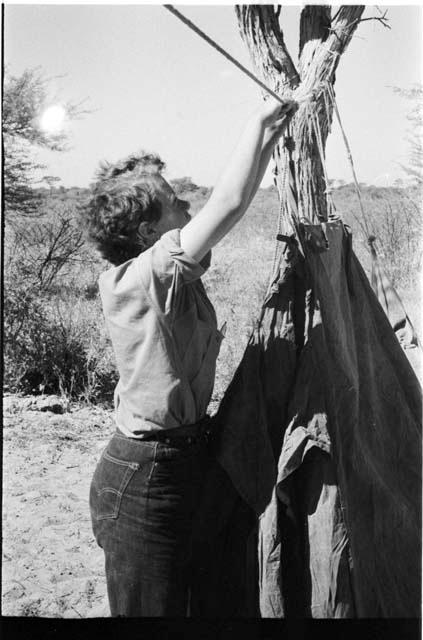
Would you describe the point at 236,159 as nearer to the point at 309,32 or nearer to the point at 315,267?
the point at 315,267

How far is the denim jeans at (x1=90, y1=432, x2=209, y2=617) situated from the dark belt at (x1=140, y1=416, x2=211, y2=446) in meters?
0.01

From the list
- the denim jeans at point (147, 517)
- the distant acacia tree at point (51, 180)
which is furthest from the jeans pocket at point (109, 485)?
the distant acacia tree at point (51, 180)

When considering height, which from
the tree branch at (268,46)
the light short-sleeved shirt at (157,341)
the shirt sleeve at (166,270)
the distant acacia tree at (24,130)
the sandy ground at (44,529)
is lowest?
the sandy ground at (44,529)

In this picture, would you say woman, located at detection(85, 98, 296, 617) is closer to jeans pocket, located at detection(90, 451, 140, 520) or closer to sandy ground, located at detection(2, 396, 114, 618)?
jeans pocket, located at detection(90, 451, 140, 520)

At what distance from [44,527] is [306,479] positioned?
0.89 meters

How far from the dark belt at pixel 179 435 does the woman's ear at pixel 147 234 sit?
1.52 feet

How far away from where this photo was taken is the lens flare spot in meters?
1.97

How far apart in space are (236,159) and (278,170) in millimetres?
572

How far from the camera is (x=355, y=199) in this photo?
8.48ft

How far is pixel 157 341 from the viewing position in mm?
1521

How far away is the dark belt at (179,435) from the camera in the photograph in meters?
1.55

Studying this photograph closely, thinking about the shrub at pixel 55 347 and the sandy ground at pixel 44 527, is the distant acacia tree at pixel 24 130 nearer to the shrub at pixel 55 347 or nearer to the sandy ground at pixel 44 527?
the shrub at pixel 55 347

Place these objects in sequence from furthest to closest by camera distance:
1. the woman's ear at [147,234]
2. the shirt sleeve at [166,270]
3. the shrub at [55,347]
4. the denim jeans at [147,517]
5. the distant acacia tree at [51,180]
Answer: the shrub at [55,347] < the distant acacia tree at [51,180] < the woman's ear at [147,234] < the denim jeans at [147,517] < the shirt sleeve at [166,270]

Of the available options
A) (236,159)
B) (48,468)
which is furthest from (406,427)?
(48,468)
